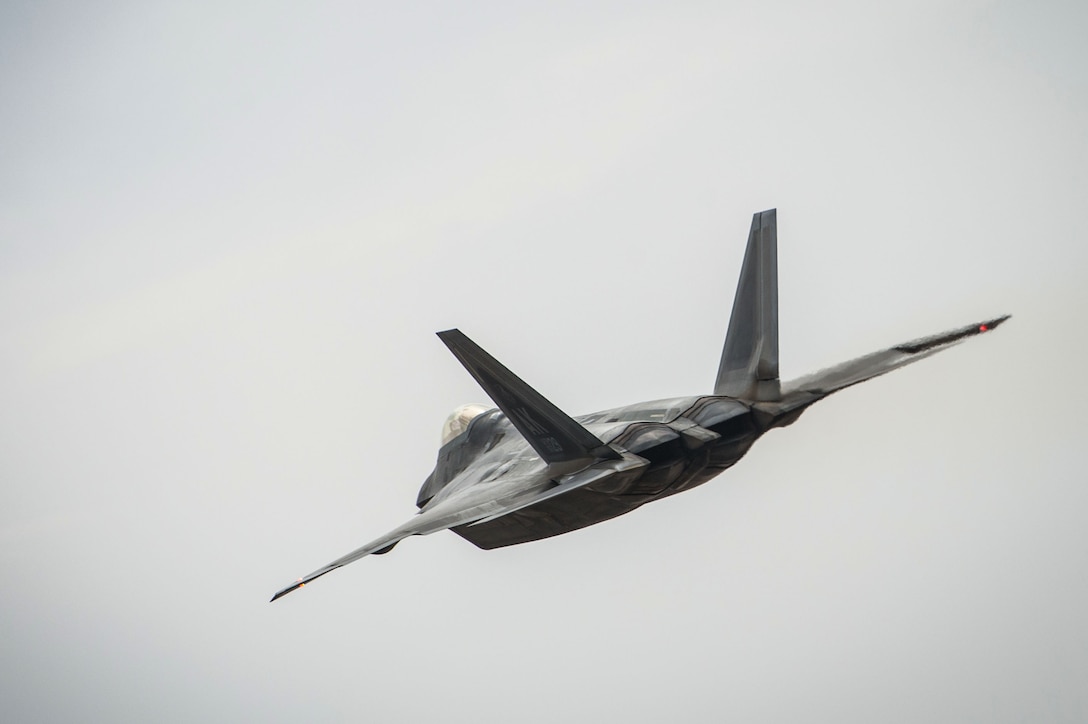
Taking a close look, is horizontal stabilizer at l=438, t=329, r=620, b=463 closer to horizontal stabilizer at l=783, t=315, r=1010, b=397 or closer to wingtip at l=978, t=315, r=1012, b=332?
horizontal stabilizer at l=783, t=315, r=1010, b=397

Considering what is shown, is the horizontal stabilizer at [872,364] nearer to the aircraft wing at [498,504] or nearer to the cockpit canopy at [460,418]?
the aircraft wing at [498,504]

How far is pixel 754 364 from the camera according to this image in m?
20.9

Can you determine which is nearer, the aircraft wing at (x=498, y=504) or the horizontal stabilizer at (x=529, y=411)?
the horizontal stabilizer at (x=529, y=411)

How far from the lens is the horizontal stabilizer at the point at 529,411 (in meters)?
17.0

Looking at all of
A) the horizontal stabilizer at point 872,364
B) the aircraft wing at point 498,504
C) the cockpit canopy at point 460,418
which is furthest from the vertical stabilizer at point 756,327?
the cockpit canopy at point 460,418

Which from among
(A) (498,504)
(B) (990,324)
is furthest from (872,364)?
(A) (498,504)

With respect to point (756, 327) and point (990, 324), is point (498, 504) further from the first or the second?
point (990, 324)

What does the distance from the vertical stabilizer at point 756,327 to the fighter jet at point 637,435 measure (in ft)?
0.07

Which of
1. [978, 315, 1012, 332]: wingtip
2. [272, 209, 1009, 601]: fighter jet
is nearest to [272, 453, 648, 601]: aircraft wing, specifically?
[272, 209, 1009, 601]: fighter jet

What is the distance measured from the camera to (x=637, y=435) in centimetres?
1959

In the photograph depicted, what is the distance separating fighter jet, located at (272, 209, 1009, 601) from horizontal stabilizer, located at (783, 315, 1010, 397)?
0.02 meters

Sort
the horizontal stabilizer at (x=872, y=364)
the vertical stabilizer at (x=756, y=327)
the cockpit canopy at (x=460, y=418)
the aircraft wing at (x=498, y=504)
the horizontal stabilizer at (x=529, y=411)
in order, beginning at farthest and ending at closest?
1. the cockpit canopy at (x=460, y=418)
2. the vertical stabilizer at (x=756, y=327)
3. the horizontal stabilizer at (x=872, y=364)
4. the aircraft wing at (x=498, y=504)
5. the horizontal stabilizer at (x=529, y=411)

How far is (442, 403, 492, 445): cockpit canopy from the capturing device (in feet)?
86.3

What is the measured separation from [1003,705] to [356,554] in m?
67.7
